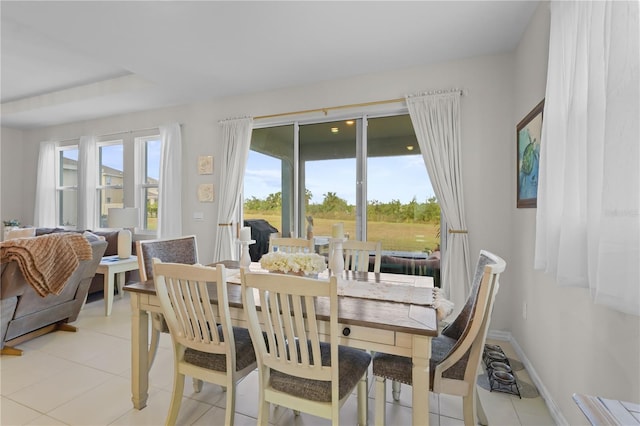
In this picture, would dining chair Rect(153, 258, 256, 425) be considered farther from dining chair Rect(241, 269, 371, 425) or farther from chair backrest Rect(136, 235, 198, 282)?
chair backrest Rect(136, 235, 198, 282)

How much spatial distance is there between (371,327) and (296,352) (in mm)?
343

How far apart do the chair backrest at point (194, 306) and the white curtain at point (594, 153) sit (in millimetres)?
1423

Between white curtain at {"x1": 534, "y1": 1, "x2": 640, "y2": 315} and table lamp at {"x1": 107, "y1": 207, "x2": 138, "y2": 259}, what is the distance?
424 centimetres

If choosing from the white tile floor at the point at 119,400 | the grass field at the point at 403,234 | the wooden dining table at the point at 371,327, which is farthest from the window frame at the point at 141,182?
the wooden dining table at the point at 371,327

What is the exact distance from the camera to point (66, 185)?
574 cm

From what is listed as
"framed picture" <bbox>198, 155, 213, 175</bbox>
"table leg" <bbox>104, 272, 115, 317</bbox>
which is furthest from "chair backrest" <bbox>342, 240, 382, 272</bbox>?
"table leg" <bbox>104, 272, 115, 317</bbox>

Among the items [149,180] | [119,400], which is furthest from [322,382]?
[149,180]

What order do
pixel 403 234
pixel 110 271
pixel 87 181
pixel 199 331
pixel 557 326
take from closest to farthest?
pixel 199 331
pixel 557 326
pixel 403 234
pixel 110 271
pixel 87 181

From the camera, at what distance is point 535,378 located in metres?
2.16

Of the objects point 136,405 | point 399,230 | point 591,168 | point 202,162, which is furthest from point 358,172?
point 136,405

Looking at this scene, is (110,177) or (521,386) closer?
(521,386)

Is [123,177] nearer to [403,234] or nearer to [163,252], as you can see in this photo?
[163,252]

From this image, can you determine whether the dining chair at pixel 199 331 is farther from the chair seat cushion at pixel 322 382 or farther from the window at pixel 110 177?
the window at pixel 110 177

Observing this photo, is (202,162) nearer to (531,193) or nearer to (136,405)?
(136,405)
